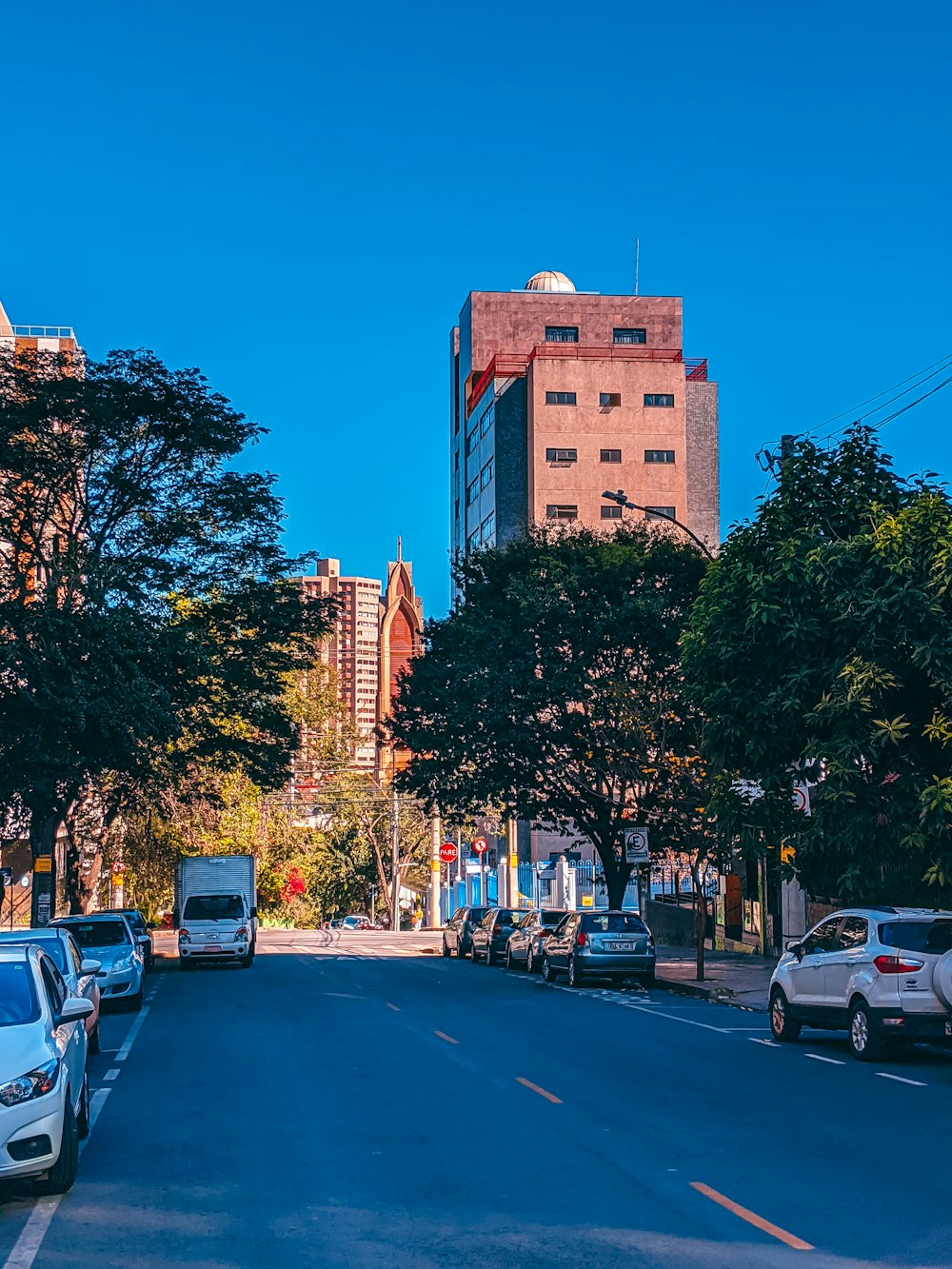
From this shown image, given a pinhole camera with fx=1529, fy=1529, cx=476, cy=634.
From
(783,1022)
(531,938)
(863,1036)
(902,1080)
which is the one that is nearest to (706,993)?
(783,1022)

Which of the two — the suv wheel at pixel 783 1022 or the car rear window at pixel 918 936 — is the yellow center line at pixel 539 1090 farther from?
the suv wheel at pixel 783 1022

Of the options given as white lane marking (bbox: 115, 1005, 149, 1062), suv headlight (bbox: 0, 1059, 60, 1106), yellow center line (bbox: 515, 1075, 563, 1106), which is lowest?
white lane marking (bbox: 115, 1005, 149, 1062)

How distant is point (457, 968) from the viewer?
39969 mm

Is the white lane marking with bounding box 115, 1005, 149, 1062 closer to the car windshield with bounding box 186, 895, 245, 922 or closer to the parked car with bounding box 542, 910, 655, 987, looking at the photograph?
the parked car with bounding box 542, 910, 655, 987

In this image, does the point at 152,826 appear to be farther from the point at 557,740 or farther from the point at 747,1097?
the point at 747,1097

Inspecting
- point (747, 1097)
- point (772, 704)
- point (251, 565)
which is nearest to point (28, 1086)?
point (747, 1097)

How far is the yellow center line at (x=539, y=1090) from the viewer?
1378cm

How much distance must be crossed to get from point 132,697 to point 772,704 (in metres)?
14.6

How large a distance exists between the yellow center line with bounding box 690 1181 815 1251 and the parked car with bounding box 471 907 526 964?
3014 cm

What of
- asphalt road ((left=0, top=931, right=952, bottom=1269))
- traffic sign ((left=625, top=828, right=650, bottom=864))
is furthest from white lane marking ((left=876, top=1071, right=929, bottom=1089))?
traffic sign ((left=625, top=828, right=650, bottom=864))

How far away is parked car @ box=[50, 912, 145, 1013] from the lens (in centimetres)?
2539

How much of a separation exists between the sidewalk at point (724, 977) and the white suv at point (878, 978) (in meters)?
5.97

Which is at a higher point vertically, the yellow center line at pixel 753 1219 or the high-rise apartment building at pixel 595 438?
the high-rise apartment building at pixel 595 438

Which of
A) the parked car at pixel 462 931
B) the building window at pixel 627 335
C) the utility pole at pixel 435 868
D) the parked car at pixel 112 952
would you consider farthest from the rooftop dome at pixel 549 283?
the parked car at pixel 112 952
